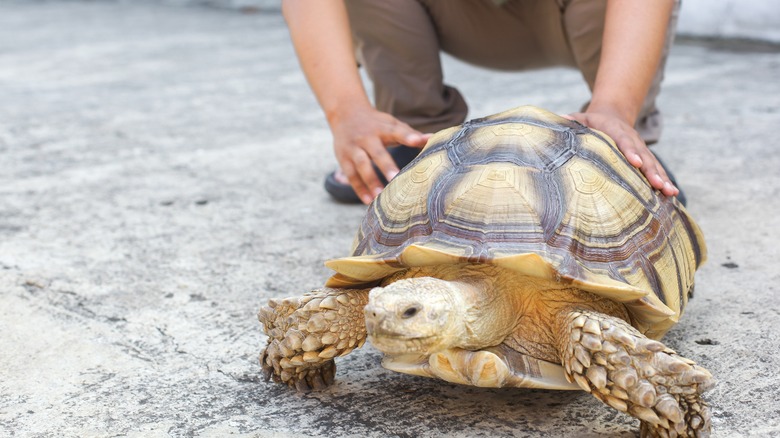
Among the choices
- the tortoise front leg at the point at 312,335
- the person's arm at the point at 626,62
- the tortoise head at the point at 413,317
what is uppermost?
the person's arm at the point at 626,62

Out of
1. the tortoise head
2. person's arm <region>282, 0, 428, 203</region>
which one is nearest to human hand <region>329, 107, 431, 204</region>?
person's arm <region>282, 0, 428, 203</region>

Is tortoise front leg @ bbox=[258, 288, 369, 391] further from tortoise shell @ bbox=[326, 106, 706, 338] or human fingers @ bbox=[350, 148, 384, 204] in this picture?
human fingers @ bbox=[350, 148, 384, 204]

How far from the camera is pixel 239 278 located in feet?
6.99

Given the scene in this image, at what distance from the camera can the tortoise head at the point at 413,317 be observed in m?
1.27

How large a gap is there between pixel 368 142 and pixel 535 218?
56cm

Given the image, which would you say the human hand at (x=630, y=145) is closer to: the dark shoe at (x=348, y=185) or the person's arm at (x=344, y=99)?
the person's arm at (x=344, y=99)

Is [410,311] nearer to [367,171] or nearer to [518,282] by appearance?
[518,282]

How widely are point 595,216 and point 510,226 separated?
162mm

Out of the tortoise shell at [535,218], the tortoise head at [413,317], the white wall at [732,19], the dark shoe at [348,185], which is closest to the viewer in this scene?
the tortoise head at [413,317]

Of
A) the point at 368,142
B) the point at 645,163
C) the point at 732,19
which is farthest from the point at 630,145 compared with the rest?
the point at 732,19

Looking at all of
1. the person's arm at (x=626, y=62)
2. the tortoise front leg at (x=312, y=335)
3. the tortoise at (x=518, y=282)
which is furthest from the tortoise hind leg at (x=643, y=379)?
the person's arm at (x=626, y=62)

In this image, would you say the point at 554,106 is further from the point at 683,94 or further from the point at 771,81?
→ the point at 771,81

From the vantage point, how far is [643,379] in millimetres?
1303

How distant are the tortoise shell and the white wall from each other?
149 inches
